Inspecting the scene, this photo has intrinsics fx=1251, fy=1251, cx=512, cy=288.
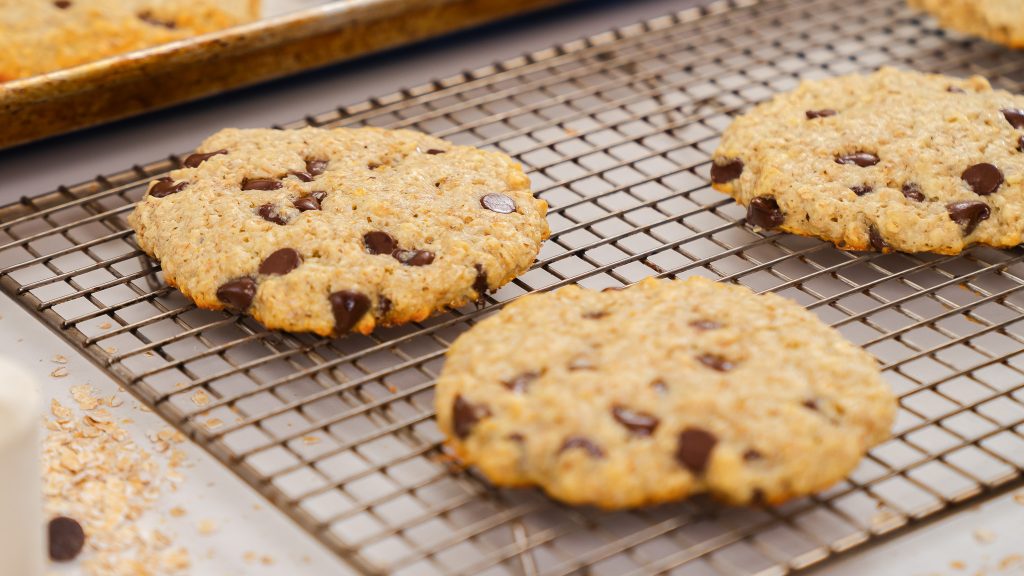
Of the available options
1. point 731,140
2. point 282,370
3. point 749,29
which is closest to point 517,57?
point 749,29

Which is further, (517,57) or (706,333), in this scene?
(517,57)

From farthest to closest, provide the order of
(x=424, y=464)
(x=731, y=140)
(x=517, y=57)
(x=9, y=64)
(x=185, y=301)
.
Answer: (x=517, y=57)
(x=9, y=64)
(x=731, y=140)
(x=185, y=301)
(x=424, y=464)

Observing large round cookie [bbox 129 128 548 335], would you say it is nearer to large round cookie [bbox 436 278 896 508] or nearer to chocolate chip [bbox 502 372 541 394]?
large round cookie [bbox 436 278 896 508]

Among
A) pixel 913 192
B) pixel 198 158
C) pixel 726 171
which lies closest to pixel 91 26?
pixel 198 158

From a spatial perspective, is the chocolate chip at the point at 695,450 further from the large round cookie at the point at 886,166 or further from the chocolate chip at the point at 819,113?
the chocolate chip at the point at 819,113

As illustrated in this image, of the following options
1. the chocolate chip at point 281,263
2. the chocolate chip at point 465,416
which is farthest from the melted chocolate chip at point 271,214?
the chocolate chip at point 465,416

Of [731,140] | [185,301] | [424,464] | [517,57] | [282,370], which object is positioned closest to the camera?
[424,464]

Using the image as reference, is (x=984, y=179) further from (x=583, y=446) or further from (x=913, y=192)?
(x=583, y=446)

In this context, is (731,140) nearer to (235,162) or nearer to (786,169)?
(786,169)

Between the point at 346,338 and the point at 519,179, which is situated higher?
the point at 519,179
